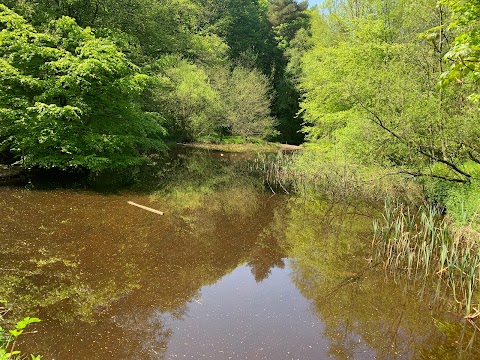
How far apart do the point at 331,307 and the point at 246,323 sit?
1.44m

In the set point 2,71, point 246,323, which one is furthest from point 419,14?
point 2,71

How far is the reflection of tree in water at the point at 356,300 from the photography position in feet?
15.8

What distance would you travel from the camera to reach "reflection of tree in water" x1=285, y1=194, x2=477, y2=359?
15.8ft

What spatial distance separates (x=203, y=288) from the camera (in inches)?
240

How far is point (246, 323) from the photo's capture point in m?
5.10

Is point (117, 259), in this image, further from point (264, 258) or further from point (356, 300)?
point (356, 300)

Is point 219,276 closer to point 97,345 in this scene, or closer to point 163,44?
point 97,345

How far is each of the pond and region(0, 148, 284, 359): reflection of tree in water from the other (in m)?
0.02

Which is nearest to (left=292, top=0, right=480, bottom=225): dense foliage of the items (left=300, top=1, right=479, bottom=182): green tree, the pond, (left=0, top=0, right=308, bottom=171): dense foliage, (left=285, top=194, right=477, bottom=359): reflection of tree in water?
(left=300, top=1, right=479, bottom=182): green tree

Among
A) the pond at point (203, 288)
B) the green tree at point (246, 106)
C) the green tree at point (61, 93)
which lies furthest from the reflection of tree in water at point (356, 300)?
the green tree at point (246, 106)

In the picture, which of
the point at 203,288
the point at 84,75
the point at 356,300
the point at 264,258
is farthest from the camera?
the point at 84,75

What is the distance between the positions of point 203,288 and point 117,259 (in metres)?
1.71

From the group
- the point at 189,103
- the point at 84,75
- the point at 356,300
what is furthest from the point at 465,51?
the point at 189,103

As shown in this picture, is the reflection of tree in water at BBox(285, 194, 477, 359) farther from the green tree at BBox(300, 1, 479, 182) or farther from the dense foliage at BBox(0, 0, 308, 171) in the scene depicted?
the dense foliage at BBox(0, 0, 308, 171)
